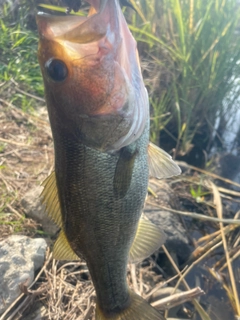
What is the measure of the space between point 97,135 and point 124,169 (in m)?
0.17

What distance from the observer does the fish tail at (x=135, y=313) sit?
1981 millimetres

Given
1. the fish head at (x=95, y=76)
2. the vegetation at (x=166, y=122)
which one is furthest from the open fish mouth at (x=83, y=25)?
the vegetation at (x=166, y=122)

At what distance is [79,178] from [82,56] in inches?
18.3

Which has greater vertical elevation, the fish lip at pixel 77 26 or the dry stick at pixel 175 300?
the fish lip at pixel 77 26

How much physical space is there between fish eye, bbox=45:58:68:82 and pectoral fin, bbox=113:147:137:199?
0.37 m

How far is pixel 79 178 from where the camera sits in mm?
1637

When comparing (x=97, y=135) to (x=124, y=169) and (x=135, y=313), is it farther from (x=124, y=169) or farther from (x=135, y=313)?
(x=135, y=313)

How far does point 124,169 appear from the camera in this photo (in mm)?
1641

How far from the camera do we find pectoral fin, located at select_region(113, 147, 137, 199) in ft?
5.37

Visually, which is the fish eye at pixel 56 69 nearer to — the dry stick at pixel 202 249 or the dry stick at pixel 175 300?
the dry stick at pixel 175 300

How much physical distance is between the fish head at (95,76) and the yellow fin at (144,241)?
0.60 meters

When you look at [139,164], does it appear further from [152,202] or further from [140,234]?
[152,202]

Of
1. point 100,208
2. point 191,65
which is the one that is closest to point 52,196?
point 100,208

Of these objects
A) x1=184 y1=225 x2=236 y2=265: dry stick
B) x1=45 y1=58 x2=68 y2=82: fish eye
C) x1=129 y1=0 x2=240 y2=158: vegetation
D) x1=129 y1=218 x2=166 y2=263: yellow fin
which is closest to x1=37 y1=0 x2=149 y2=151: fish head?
x1=45 y1=58 x2=68 y2=82: fish eye
